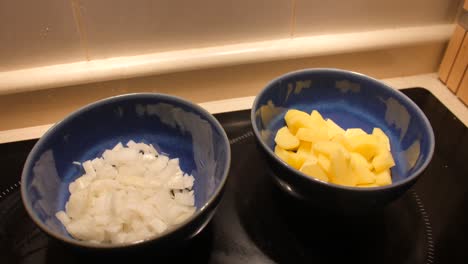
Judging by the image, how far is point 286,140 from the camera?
24.1 inches

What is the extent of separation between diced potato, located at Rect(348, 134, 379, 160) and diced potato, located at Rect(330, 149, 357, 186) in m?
0.07

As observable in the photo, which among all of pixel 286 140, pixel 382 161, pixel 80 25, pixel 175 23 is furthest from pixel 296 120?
pixel 80 25

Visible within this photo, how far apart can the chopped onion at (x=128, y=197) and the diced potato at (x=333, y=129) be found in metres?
0.23

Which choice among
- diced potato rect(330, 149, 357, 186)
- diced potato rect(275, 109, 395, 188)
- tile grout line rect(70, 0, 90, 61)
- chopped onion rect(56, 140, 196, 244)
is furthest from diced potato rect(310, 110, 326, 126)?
tile grout line rect(70, 0, 90, 61)

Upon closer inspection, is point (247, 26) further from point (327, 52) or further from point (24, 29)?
point (24, 29)

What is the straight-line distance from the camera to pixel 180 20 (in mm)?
697

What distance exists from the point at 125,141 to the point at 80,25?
20 cm

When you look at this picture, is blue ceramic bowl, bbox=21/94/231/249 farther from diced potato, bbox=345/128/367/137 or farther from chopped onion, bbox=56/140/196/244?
diced potato, bbox=345/128/367/137

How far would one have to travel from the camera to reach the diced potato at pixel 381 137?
2.03 ft

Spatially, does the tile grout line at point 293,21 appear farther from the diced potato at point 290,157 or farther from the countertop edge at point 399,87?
the diced potato at point 290,157

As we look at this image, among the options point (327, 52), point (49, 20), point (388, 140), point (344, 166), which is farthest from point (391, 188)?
point (49, 20)

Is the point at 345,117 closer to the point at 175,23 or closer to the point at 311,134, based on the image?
the point at 311,134

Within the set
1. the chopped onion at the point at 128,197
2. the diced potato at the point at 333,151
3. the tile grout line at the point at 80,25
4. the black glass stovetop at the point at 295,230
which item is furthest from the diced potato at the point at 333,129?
the tile grout line at the point at 80,25

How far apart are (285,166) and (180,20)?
34cm
